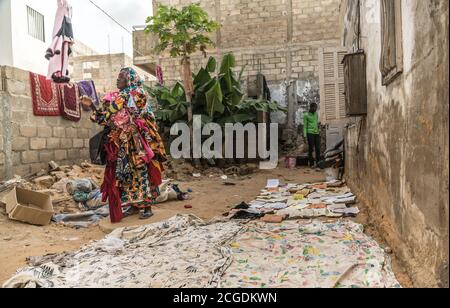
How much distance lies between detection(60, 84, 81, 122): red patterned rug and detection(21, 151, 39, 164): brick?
1046mm

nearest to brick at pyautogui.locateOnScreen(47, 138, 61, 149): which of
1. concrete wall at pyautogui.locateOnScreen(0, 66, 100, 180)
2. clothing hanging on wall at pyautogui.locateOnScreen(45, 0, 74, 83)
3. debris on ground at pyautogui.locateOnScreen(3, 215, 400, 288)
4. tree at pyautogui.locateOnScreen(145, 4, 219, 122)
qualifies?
concrete wall at pyautogui.locateOnScreen(0, 66, 100, 180)

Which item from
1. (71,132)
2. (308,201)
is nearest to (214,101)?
(71,132)

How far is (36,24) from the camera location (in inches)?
551

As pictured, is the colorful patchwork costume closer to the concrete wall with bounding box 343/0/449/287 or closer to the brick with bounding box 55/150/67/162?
the concrete wall with bounding box 343/0/449/287

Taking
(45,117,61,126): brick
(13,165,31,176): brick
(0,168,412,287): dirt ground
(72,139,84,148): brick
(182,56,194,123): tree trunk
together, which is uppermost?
(182,56,194,123): tree trunk

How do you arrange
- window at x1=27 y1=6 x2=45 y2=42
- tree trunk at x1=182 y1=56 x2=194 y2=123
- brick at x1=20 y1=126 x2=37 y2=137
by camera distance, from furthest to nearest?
window at x1=27 y1=6 x2=45 y2=42 → tree trunk at x1=182 y1=56 x2=194 y2=123 → brick at x1=20 y1=126 x2=37 y2=137

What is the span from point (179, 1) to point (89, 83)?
7.38 meters

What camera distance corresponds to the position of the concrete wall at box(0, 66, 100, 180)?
5.59m

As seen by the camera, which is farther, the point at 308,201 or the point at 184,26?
the point at 184,26

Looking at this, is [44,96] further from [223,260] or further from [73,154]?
[223,260]

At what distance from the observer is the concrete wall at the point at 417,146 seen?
187 cm

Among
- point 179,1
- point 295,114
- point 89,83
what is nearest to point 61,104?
point 89,83

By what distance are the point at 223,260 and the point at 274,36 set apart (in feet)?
38.1
